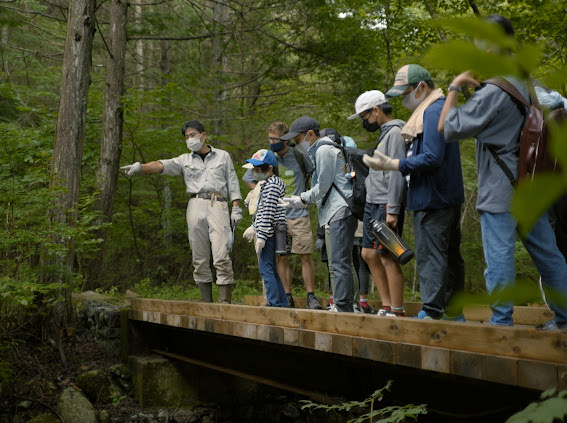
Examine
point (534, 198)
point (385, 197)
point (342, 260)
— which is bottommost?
point (342, 260)

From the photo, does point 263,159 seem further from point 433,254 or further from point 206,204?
point 433,254

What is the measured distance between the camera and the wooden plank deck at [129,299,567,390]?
8.30 ft

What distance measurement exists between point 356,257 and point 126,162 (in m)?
7.70

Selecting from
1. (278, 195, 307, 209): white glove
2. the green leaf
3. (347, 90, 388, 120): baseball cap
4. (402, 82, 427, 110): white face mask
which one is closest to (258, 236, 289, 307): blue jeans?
(278, 195, 307, 209): white glove

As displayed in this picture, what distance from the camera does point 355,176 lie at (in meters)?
5.18

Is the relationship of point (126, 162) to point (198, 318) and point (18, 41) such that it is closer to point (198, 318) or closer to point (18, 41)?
point (18, 41)

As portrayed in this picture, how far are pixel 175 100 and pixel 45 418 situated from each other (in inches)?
299

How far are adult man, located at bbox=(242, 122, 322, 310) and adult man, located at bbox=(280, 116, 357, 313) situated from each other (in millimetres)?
1288

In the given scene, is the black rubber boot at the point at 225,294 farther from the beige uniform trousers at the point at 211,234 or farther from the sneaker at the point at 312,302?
the sneaker at the point at 312,302

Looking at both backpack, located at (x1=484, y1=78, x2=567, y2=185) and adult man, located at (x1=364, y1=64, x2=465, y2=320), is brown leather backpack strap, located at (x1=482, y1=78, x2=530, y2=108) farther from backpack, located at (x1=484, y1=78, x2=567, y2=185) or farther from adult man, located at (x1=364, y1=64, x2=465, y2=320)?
adult man, located at (x1=364, y1=64, x2=465, y2=320)

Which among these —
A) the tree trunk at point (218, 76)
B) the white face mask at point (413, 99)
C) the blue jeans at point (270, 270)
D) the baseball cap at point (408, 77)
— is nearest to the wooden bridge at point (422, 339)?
the blue jeans at point (270, 270)

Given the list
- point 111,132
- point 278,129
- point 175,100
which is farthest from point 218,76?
point 278,129

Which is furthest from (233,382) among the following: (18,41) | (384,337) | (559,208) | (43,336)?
(18,41)

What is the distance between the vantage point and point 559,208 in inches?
122
